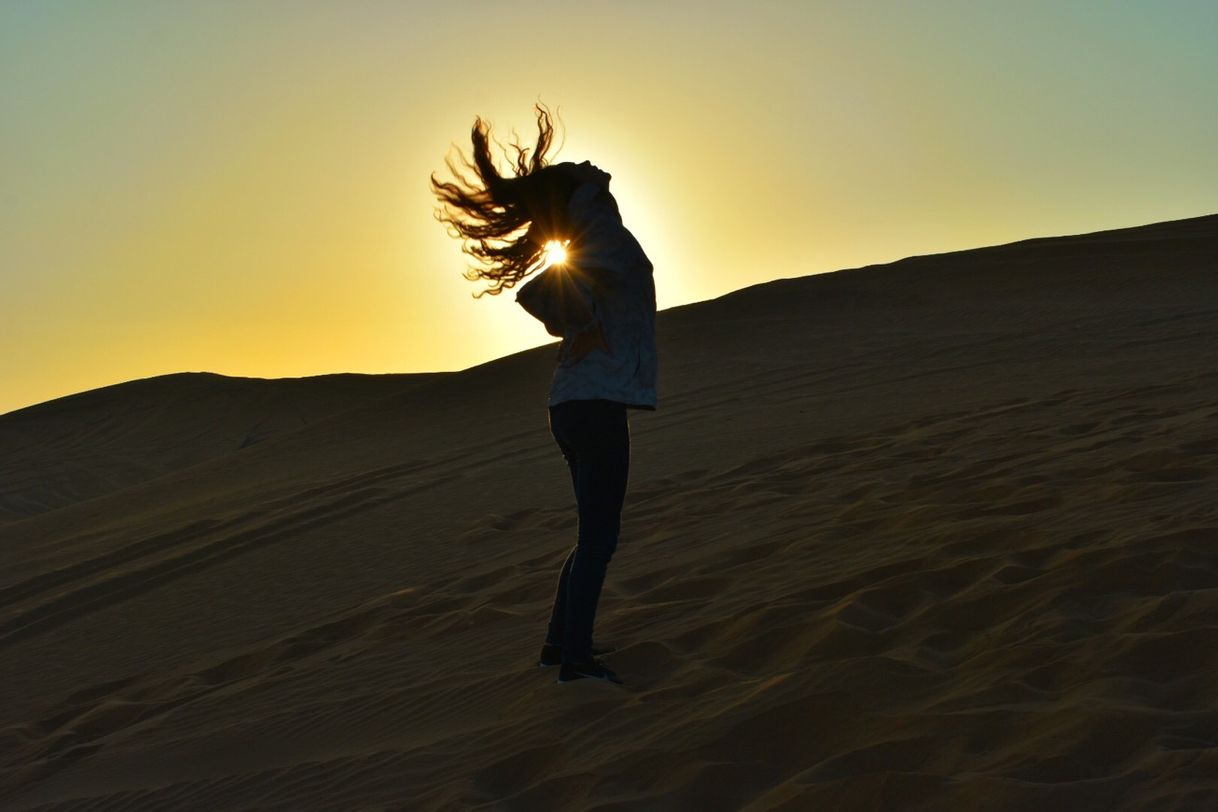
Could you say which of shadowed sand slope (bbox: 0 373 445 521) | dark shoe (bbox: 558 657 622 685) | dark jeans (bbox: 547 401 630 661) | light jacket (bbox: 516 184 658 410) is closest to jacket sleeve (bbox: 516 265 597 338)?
light jacket (bbox: 516 184 658 410)

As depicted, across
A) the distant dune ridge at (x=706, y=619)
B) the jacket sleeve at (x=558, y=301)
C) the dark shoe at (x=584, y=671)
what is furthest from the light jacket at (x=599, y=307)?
the distant dune ridge at (x=706, y=619)

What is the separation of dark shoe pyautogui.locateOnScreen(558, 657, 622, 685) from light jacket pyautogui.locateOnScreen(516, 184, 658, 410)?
3.10ft

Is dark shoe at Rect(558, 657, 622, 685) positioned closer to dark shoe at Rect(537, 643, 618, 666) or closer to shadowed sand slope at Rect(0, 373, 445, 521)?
dark shoe at Rect(537, 643, 618, 666)

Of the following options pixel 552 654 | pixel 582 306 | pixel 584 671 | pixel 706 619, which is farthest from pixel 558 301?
pixel 706 619

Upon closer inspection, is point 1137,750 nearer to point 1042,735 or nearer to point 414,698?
point 1042,735

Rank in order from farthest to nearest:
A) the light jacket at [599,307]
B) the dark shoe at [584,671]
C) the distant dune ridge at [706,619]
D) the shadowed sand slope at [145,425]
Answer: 1. the shadowed sand slope at [145,425]
2. the dark shoe at [584,671]
3. the light jacket at [599,307]
4. the distant dune ridge at [706,619]

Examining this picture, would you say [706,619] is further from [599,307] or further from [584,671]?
[599,307]

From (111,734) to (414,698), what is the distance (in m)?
1.47

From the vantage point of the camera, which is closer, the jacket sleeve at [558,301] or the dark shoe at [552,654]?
the jacket sleeve at [558,301]

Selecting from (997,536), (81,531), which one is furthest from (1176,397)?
(81,531)

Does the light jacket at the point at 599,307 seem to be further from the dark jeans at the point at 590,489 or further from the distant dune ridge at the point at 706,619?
the distant dune ridge at the point at 706,619

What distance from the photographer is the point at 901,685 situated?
3.82 metres

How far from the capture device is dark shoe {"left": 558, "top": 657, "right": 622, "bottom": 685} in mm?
4477

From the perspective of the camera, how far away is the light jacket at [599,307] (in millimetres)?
4211
